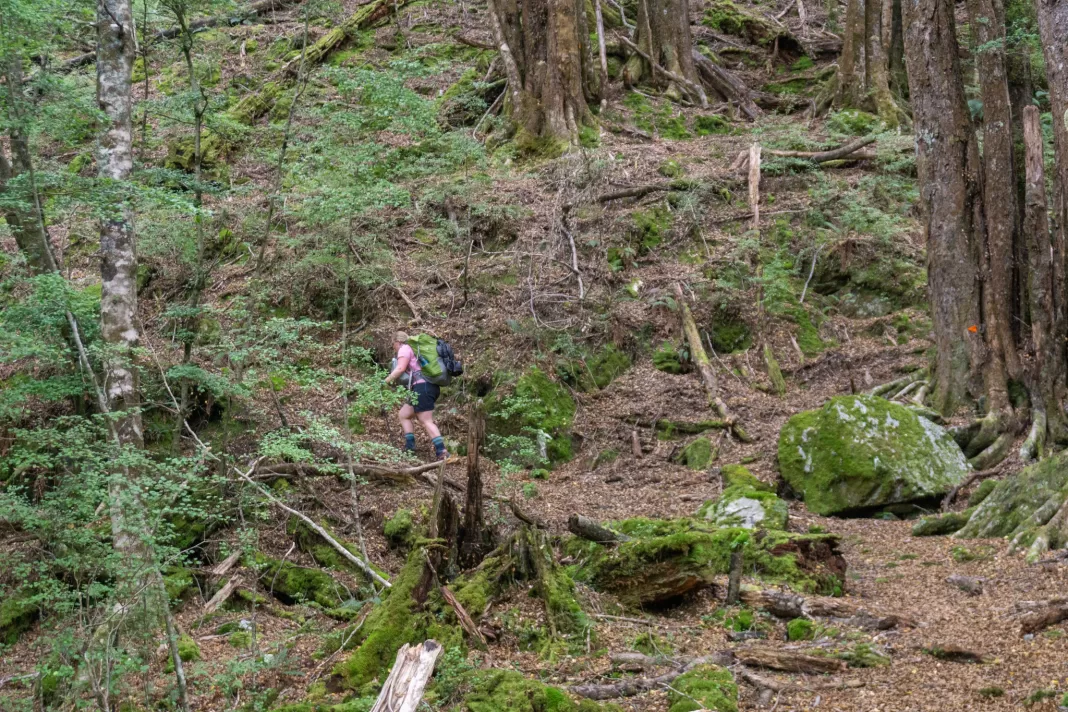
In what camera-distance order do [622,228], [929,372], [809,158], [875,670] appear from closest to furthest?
1. [875,670]
2. [929,372]
3. [622,228]
4. [809,158]

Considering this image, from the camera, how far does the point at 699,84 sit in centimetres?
2117

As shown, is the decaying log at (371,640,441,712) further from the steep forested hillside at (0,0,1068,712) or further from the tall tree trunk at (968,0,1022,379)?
the tall tree trunk at (968,0,1022,379)

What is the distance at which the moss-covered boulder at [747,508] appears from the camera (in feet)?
27.0

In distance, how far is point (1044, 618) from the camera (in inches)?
203

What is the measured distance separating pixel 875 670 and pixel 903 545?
312 cm

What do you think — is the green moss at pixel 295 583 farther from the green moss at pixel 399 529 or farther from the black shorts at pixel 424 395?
the black shorts at pixel 424 395

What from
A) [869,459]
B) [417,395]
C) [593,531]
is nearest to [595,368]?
[417,395]

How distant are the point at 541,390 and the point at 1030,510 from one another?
6.15 metres

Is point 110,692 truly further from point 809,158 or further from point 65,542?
point 809,158

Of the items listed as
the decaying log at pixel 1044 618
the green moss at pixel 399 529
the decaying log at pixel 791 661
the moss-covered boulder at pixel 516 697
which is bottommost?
the green moss at pixel 399 529

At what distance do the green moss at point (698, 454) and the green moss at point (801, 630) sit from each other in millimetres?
4597

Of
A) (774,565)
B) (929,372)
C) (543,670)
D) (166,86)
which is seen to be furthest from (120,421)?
(166,86)

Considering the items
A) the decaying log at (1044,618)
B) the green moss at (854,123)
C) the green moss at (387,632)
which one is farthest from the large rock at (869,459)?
the green moss at (854,123)

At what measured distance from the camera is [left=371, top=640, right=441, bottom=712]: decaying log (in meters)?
4.35
